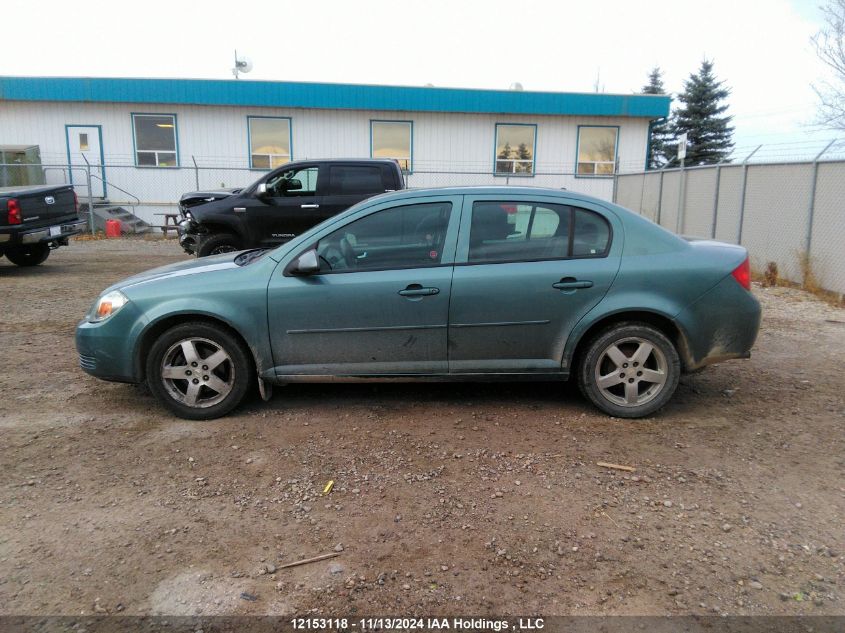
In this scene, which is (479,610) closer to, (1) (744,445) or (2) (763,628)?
(2) (763,628)

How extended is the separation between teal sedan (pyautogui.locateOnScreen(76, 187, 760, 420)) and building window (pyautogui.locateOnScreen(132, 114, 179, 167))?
18.2 meters

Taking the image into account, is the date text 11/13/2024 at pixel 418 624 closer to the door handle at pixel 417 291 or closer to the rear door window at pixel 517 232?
the door handle at pixel 417 291

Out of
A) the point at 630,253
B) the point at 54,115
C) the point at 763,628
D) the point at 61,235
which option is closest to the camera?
the point at 763,628

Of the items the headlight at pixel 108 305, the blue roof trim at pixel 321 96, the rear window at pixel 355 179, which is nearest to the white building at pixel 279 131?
the blue roof trim at pixel 321 96

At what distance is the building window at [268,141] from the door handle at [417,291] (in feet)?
59.2

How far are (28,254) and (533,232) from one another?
38.1 feet

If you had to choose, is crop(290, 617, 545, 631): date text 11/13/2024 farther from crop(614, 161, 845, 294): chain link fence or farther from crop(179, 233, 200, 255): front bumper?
crop(614, 161, 845, 294): chain link fence

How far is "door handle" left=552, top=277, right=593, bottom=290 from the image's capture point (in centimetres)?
446

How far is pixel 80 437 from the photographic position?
14.4 ft

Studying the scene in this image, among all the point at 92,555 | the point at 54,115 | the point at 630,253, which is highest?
the point at 54,115

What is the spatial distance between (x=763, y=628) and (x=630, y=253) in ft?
8.58

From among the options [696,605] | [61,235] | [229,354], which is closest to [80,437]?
[229,354]

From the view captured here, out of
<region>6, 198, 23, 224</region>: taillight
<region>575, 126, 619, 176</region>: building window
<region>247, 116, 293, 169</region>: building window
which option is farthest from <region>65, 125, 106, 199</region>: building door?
<region>575, 126, 619, 176</region>: building window

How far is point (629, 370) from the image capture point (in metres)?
4.57
